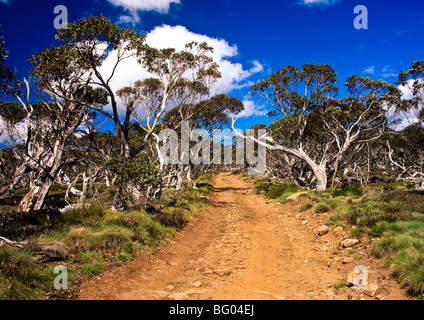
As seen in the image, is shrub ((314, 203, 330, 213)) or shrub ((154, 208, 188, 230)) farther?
shrub ((314, 203, 330, 213))

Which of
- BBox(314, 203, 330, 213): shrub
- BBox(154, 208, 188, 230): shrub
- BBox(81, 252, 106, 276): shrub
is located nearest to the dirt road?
BBox(81, 252, 106, 276): shrub

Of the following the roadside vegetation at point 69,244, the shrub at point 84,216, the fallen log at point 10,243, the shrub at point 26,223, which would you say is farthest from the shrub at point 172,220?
the fallen log at point 10,243

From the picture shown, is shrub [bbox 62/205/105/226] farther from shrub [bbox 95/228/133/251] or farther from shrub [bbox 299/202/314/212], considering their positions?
shrub [bbox 299/202/314/212]

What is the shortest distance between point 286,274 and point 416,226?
448 cm

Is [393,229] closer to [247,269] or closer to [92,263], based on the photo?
[247,269]

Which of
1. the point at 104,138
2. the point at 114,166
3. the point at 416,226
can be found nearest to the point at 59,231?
the point at 114,166

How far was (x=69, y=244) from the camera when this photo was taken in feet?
23.4

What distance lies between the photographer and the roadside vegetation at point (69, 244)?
16.8 ft

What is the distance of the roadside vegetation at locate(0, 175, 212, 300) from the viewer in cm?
513

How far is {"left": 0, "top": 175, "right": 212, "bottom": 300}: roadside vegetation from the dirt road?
0.44 m

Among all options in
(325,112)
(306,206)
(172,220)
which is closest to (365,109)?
(325,112)

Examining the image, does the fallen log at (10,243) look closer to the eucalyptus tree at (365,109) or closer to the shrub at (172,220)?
the shrub at (172,220)

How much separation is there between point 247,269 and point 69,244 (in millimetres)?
5275

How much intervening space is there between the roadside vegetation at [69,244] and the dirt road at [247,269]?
0.44 meters
